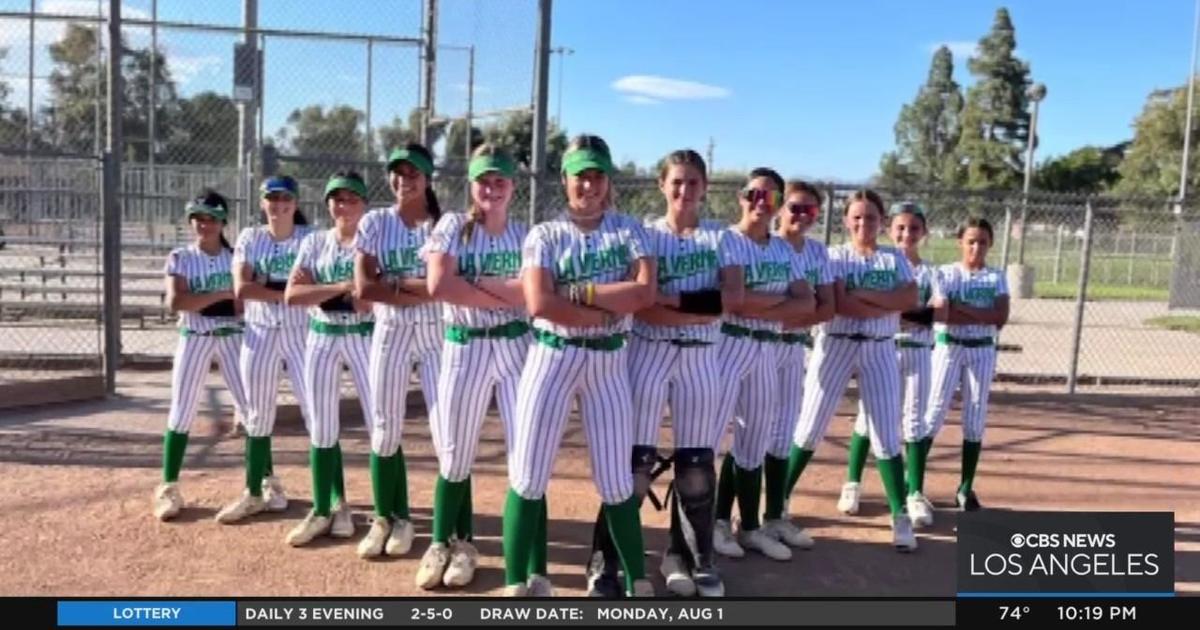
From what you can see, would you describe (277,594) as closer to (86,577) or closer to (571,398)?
(86,577)

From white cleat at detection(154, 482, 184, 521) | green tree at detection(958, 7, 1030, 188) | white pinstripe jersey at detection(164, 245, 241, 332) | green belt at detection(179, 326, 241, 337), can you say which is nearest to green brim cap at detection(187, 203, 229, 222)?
white pinstripe jersey at detection(164, 245, 241, 332)

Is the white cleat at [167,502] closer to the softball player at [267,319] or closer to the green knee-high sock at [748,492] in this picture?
the softball player at [267,319]

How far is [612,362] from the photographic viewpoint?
138 inches

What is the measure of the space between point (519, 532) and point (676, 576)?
837 millimetres

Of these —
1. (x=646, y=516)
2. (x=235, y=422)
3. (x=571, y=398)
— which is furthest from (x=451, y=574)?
(x=235, y=422)

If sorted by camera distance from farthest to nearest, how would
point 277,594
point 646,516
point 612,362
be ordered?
1. point 646,516
2. point 277,594
3. point 612,362

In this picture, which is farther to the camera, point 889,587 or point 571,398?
point 889,587

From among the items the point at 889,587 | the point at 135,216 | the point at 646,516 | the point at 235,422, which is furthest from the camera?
the point at 135,216

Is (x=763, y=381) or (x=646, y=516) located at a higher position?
(x=763, y=381)

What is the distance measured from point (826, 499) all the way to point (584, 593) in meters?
2.25

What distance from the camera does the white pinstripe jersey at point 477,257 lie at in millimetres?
3678

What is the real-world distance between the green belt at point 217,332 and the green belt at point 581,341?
2157 mm

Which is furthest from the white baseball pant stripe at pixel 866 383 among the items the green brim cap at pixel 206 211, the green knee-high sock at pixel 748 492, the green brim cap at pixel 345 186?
the green brim cap at pixel 206 211

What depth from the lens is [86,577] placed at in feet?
13.1
